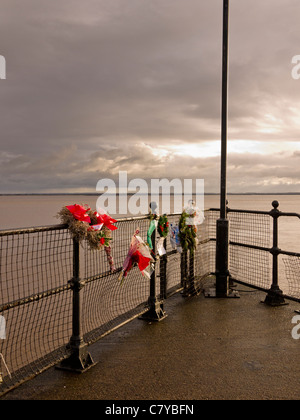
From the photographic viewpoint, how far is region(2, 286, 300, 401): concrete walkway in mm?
3393

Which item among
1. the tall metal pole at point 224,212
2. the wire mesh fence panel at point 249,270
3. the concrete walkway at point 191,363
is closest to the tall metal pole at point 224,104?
the tall metal pole at point 224,212

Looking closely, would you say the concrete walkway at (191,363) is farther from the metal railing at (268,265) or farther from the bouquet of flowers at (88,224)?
the bouquet of flowers at (88,224)

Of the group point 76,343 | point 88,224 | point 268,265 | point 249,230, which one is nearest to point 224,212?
point 268,265

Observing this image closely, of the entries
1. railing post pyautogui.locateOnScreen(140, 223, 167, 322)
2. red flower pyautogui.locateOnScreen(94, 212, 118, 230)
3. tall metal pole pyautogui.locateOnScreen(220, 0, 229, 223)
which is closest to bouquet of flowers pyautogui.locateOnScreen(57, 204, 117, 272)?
red flower pyautogui.locateOnScreen(94, 212, 118, 230)

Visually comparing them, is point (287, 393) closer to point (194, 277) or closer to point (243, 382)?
point (243, 382)

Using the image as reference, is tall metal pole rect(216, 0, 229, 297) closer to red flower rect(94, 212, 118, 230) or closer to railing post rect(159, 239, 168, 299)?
railing post rect(159, 239, 168, 299)

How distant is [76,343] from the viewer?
12.8 feet

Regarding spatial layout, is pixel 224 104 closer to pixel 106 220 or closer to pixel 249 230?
pixel 106 220

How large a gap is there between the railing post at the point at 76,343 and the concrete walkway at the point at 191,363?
0.32 feet

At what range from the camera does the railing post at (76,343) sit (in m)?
3.85

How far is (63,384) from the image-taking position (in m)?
3.53
